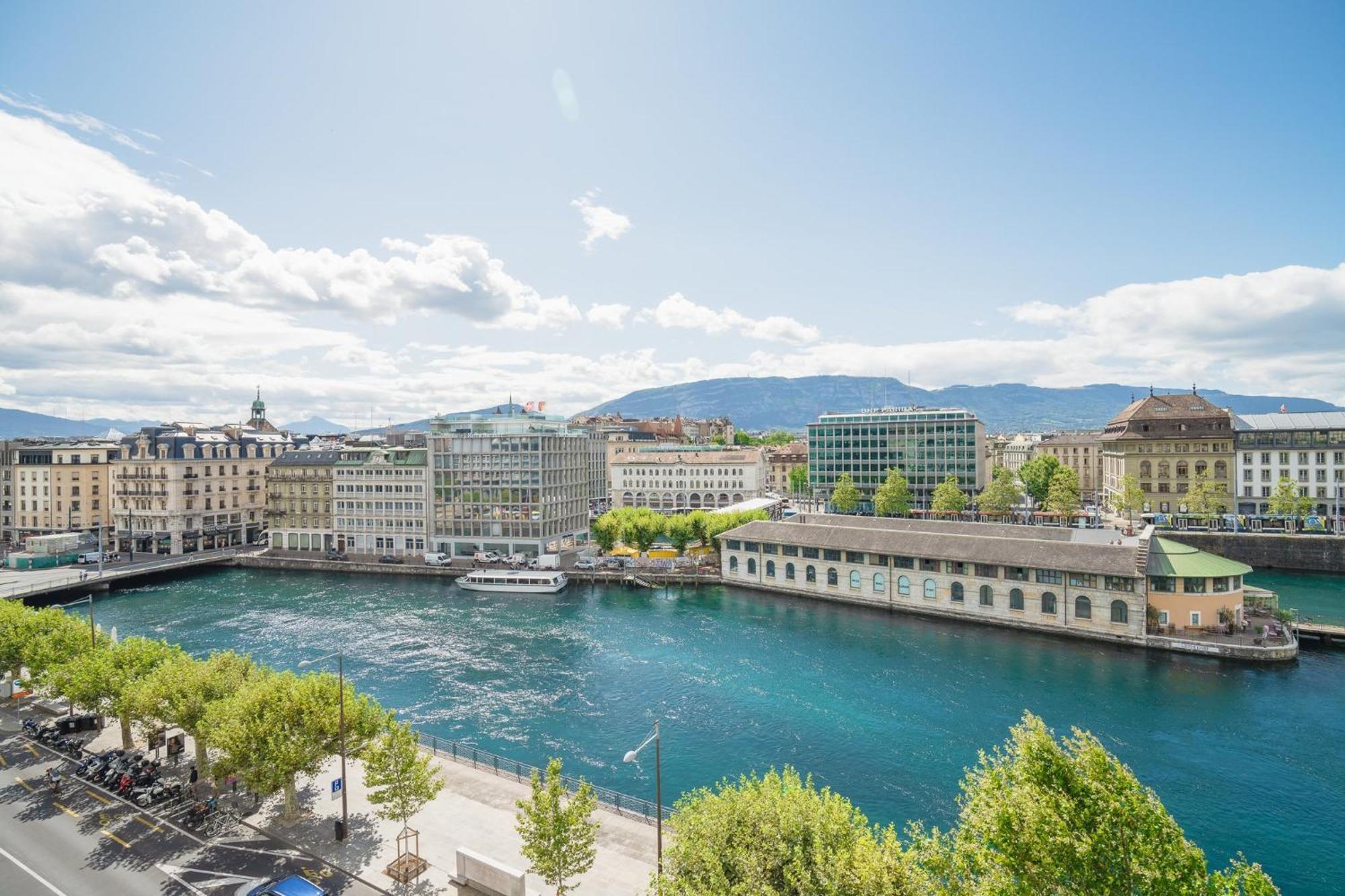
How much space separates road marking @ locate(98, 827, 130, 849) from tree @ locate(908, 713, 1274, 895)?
32961mm

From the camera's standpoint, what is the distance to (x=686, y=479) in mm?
156750

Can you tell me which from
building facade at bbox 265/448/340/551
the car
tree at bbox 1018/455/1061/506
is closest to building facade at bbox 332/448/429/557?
building facade at bbox 265/448/340/551

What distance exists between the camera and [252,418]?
18275 centimetres

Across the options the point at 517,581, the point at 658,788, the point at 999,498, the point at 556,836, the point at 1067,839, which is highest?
the point at 999,498

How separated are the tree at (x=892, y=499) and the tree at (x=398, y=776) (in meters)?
109

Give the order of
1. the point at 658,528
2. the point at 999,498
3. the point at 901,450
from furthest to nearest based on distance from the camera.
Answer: the point at 901,450 → the point at 999,498 → the point at 658,528

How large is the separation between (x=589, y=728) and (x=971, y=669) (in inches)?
1298

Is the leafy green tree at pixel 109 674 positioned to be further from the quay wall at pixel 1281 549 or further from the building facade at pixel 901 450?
the building facade at pixel 901 450

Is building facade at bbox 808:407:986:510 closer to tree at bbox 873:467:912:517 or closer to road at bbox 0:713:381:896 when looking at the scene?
tree at bbox 873:467:912:517

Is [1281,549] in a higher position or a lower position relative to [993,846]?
lower

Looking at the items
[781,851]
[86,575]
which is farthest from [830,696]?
[86,575]

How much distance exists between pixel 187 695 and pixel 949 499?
11831cm

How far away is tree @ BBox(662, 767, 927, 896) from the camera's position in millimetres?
19078

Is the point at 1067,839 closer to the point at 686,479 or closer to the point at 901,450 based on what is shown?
the point at 901,450
